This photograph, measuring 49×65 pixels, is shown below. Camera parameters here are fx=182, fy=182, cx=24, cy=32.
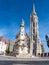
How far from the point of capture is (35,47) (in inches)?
6560

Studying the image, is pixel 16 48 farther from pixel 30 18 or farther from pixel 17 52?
pixel 30 18

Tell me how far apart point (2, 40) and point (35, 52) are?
41292 millimetres

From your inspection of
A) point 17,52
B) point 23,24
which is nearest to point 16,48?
point 17,52

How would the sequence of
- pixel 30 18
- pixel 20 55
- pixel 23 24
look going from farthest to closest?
pixel 30 18 < pixel 23 24 < pixel 20 55

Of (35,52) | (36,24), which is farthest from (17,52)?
(36,24)

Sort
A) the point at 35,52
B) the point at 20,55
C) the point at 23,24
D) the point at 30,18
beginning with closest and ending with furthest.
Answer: the point at 20,55 → the point at 23,24 → the point at 35,52 → the point at 30,18

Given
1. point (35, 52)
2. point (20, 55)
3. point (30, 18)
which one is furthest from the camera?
point (30, 18)

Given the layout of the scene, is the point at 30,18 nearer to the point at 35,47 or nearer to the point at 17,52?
the point at 35,47

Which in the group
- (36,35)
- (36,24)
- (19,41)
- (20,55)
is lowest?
(20,55)

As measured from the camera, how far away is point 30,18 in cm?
17538

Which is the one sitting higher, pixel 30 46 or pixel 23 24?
pixel 23 24

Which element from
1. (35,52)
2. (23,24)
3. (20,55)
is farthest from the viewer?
(35,52)

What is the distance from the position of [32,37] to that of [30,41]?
13.4 feet

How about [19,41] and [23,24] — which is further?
[23,24]
